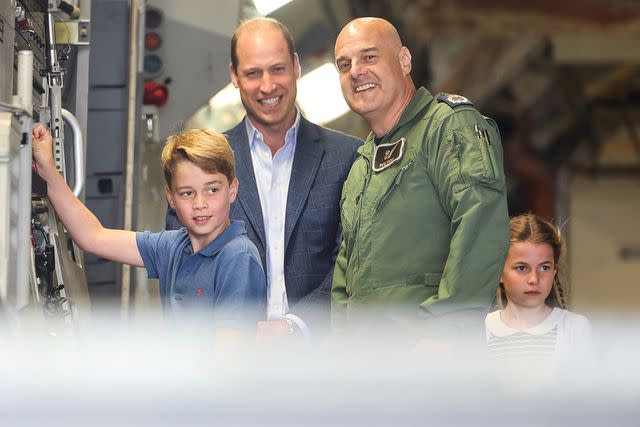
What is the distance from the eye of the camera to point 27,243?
1.92 meters

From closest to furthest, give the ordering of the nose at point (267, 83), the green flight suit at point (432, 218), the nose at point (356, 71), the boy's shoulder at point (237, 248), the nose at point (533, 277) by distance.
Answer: the green flight suit at point (432, 218) → the boy's shoulder at point (237, 248) → the nose at point (356, 71) → the nose at point (267, 83) → the nose at point (533, 277)

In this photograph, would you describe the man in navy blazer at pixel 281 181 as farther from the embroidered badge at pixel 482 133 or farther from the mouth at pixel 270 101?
the embroidered badge at pixel 482 133

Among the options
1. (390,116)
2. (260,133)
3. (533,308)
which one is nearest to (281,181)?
(260,133)

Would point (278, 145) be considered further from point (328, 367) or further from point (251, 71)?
point (328, 367)

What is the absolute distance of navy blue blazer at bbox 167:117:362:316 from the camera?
9.71 ft

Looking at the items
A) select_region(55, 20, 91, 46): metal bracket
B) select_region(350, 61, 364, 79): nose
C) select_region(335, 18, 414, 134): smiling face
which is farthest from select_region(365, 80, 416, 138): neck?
select_region(55, 20, 91, 46): metal bracket

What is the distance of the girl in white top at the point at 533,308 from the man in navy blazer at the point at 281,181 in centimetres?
51

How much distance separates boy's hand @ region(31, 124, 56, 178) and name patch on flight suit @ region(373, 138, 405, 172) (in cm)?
77

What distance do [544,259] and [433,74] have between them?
313 inches

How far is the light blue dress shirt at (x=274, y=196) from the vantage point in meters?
2.96

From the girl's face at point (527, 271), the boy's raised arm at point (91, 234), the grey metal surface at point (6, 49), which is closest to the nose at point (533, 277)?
the girl's face at point (527, 271)

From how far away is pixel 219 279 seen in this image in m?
2.42

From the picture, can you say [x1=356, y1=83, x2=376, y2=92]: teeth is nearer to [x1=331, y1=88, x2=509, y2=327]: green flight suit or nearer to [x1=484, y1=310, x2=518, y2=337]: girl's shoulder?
[x1=331, y1=88, x2=509, y2=327]: green flight suit

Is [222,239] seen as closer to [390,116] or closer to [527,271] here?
[390,116]
